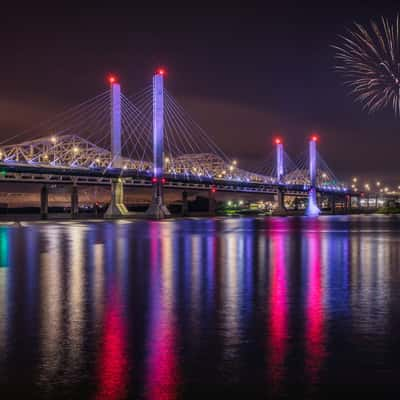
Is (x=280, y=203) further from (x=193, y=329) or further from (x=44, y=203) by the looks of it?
(x=193, y=329)

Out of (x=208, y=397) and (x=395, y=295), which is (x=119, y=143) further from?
(x=208, y=397)

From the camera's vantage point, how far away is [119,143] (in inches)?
3467

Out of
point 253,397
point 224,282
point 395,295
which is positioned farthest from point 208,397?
point 224,282

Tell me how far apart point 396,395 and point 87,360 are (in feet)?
11.9

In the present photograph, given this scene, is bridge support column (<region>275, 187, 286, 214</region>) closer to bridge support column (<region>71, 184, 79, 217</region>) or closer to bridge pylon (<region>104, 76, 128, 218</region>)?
bridge support column (<region>71, 184, 79, 217</region>)

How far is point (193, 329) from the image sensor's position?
9055 mm

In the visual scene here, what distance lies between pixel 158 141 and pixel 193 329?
74808 mm

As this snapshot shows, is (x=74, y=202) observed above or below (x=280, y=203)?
above

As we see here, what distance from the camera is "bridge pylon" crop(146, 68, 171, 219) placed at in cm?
8338

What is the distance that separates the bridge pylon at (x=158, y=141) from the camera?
274 ft

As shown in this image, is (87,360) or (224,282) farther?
(224,282)

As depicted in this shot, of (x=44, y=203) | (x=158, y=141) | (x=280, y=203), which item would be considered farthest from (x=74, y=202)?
(x=280, y=203)

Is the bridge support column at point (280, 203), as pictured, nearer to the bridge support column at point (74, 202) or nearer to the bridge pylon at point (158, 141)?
the bridge support column at point (74, 202)

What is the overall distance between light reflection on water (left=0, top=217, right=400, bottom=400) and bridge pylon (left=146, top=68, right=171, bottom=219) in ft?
217
